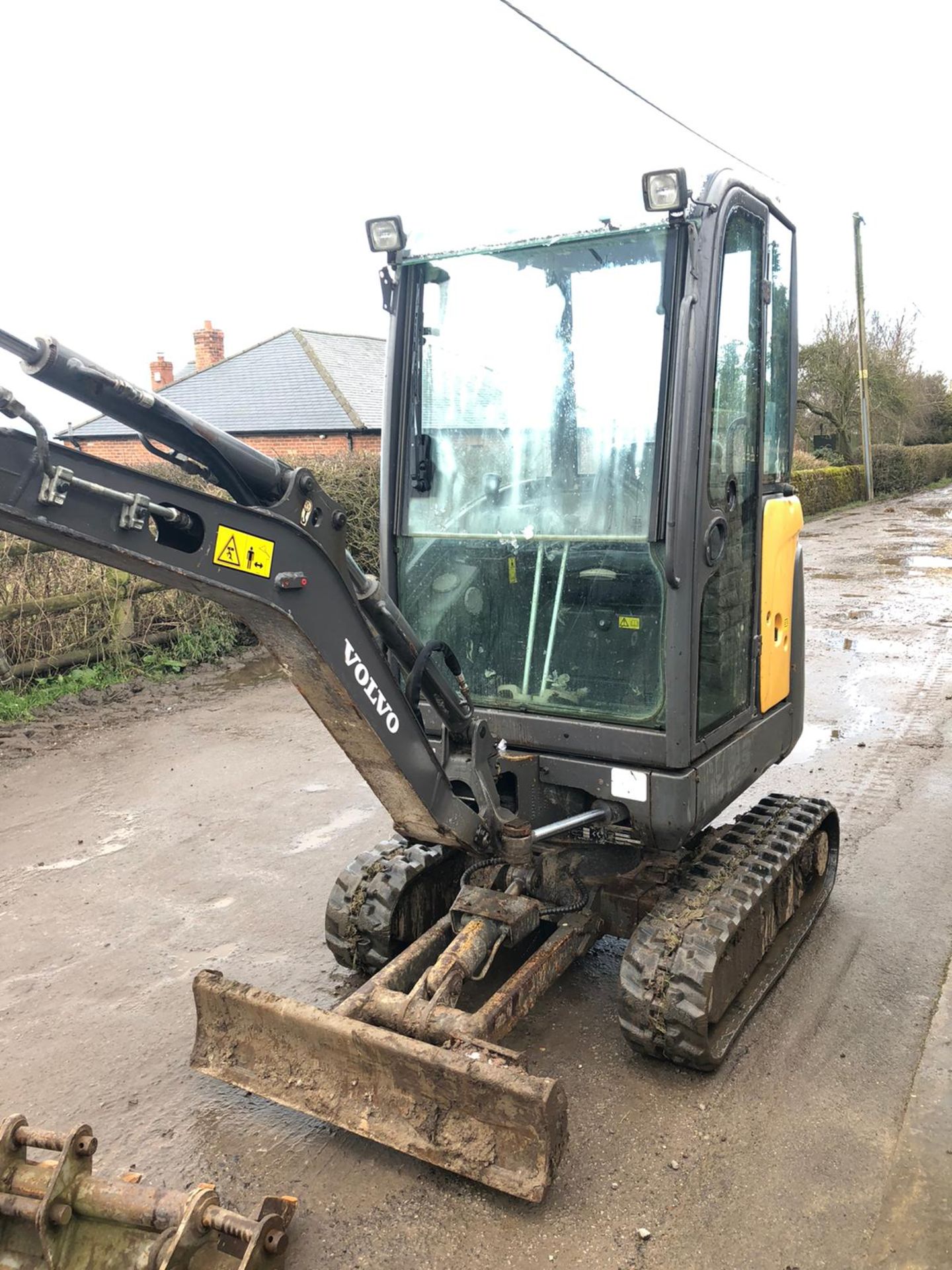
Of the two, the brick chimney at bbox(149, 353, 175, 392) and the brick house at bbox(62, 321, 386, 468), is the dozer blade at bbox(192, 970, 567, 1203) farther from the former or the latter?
the brick chimney at bbox(149, 353, 175, 392)

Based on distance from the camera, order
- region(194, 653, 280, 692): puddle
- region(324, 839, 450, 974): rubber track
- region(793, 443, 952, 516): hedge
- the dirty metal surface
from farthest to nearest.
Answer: region(793, 443, 952, 516): hedge < region(194, 653, 280, 692): puddle < region(324, 839, 450, 974): rubber track < the dirty metal surface

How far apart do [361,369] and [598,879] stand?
21.1 meters

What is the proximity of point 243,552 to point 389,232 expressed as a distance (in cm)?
187

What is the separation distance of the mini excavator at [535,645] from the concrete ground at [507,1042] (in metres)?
0.19

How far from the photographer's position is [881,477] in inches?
1292

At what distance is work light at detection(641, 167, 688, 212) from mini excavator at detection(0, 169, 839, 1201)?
1 centimetres

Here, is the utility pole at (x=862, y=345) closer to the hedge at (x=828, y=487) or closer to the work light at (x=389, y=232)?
the hedge at (x=828, y=487)

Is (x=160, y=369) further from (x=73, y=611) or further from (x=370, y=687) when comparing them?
(x=370, y=687)

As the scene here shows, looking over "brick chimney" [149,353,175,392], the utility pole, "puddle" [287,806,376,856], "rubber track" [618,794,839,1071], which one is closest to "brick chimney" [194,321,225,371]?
"brick chimney" [149,353,175,392]

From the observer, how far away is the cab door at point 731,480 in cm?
347

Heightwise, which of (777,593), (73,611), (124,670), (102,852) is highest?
(777,593)

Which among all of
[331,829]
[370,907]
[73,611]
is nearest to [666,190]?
[370,907]

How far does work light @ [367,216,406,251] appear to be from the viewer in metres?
3.94

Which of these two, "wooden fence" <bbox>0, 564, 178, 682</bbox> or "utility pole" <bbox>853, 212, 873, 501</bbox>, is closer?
"wooden fence" <bbox>0, 564, 178, 682</bbox>
